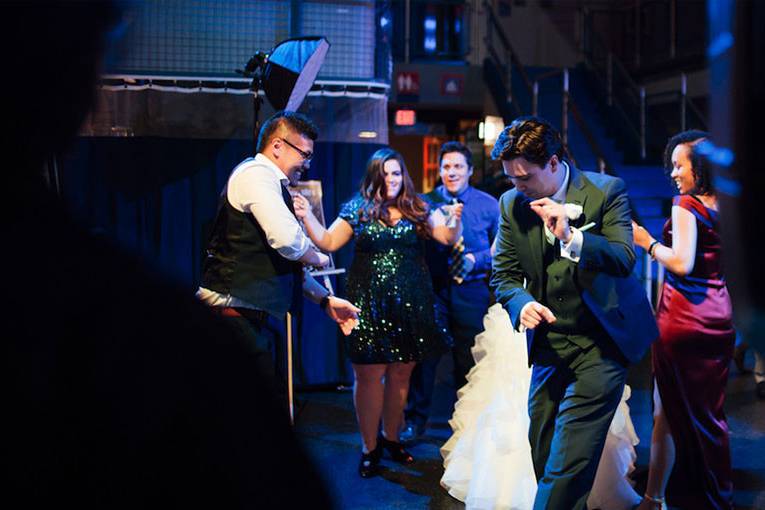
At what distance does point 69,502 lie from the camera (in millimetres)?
629

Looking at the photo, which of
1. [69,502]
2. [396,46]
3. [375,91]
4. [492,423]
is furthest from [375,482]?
[396,46]

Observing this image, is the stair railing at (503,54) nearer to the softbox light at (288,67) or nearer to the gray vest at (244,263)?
the softbox light at (288,67)

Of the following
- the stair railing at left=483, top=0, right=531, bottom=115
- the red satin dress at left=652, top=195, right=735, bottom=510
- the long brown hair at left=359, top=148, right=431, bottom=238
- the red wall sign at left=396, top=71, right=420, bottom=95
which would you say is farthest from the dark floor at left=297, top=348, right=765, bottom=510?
the red wall sign at left=396, top=71, right=420, bottom=95

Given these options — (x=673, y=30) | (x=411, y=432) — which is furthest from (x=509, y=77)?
(x=411, y=432)

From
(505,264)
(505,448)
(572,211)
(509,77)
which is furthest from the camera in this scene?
(509,77)

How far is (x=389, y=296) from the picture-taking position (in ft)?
14.3

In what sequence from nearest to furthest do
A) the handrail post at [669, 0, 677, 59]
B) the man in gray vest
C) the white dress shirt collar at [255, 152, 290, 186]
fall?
the man in gray vest
the white dress shirt collar at [255, 152, 290, 186]
the handrail post at [669, 0, 677, 59]

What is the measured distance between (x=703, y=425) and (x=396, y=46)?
1050 cm

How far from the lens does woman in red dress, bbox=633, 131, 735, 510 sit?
11.0 feet

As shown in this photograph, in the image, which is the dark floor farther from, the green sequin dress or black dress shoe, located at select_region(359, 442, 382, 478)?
the green sequin dress

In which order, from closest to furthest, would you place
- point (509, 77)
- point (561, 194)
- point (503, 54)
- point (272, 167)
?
1. point (561, 194)
2. point (272, 167)
3. point (509, 77)
4. point (503, 54)

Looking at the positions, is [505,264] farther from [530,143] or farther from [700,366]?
[700,366]

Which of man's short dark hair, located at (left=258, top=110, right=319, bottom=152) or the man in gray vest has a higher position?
man's short dark hair, located at (left=258, top=110, right=319, bottom=152)

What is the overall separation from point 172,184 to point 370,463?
258 centimetres
